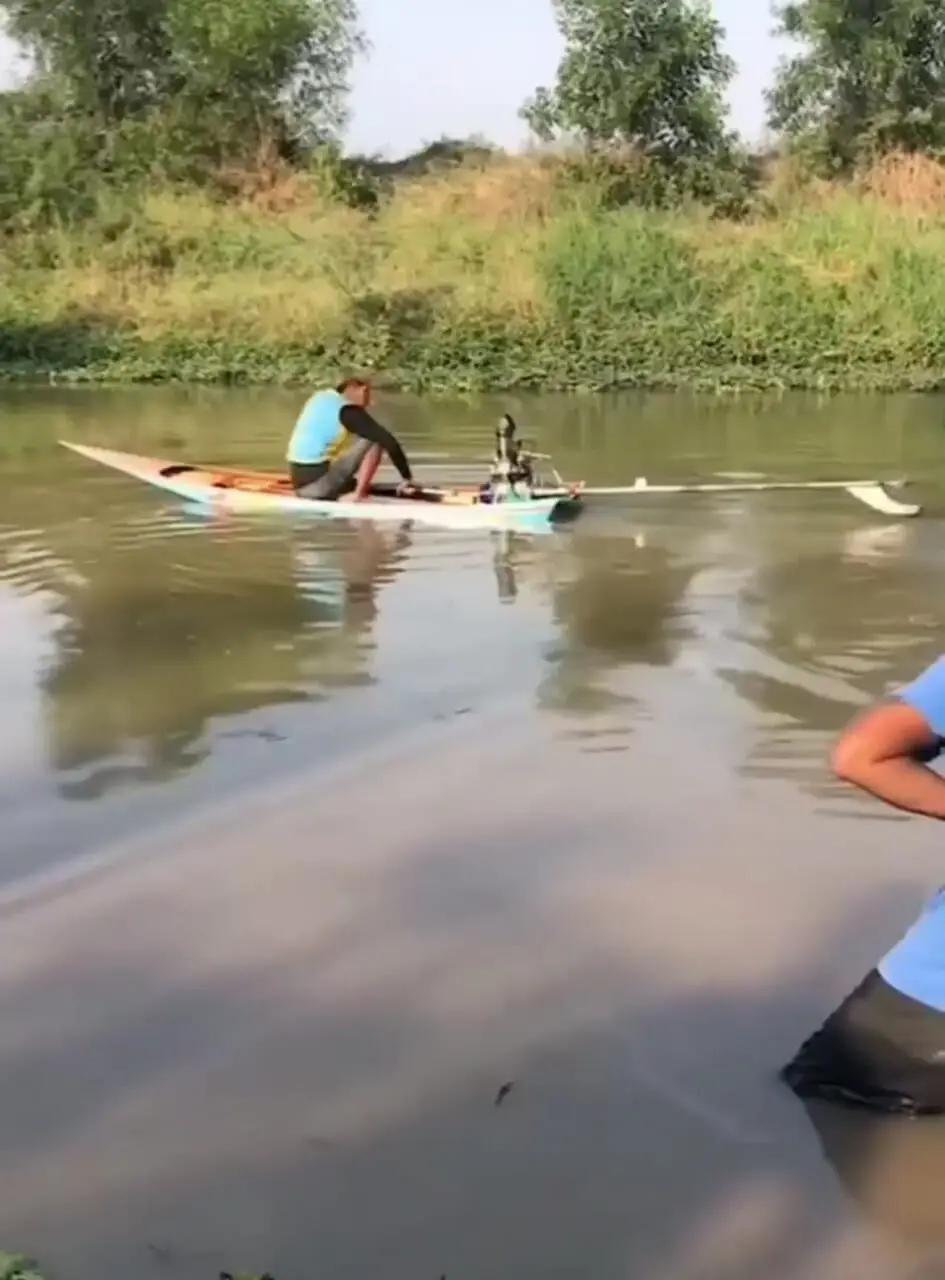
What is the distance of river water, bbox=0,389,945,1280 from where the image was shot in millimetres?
3490

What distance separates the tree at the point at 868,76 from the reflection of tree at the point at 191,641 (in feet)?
77.9

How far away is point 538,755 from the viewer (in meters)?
6.68

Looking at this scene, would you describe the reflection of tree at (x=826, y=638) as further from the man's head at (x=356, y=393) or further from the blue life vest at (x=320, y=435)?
the blue life vest at (x=320, y=435)

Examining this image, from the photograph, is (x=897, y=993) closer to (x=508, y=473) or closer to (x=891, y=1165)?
(x=891, y=1165)

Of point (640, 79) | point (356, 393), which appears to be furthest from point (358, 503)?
point (640, 79)

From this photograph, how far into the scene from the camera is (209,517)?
12.3 meters

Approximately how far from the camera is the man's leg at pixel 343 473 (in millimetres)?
12016

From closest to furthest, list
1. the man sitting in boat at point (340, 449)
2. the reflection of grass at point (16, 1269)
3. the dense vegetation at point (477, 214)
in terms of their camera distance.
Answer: the reflection of grass at point (16, 1269)
the man sitting in boat at point (340, 449)
the dense vegetation at point (477, 214)

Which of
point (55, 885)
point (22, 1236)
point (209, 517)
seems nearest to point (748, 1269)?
point (22, 1236)

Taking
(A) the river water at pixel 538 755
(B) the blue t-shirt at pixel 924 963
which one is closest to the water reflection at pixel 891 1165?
(A) the river water at pixel 538 755

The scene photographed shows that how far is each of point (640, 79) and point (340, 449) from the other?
22.1 m

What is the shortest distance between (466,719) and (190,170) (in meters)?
26.9

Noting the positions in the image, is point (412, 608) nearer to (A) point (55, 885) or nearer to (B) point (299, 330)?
(A) point (55, 885)

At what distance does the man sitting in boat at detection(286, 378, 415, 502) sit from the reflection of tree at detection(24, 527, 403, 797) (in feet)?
1.51
